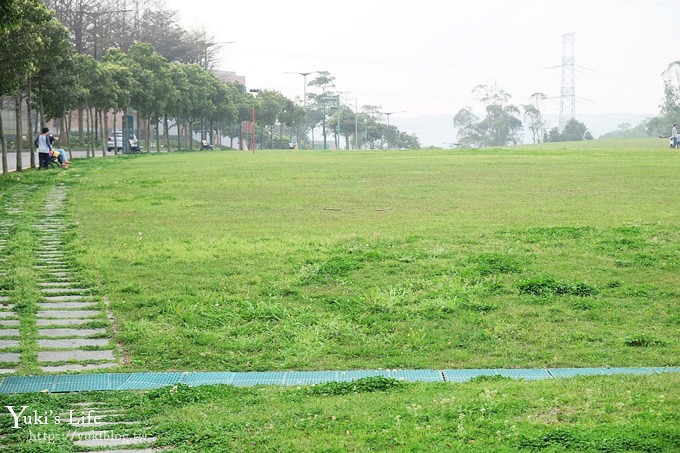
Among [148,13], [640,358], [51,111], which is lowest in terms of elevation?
[640,358]

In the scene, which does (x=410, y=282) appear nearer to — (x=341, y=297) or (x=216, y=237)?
(x=341, y=297)

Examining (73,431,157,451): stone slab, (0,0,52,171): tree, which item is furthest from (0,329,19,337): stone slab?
(0,0,52,171): tree

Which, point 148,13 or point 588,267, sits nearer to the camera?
point 588,267

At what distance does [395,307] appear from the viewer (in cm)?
1098

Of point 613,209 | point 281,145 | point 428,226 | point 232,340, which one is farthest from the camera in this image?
point 281,145

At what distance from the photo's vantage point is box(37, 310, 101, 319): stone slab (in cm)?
1077

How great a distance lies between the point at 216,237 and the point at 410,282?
5321 millimetres

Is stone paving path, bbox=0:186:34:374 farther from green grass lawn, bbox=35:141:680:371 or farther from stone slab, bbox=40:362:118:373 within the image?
green grass lawn, bbox=35:141:680:371

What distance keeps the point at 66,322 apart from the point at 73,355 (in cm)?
144

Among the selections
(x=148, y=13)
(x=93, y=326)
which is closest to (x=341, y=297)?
(x=93, y=326)

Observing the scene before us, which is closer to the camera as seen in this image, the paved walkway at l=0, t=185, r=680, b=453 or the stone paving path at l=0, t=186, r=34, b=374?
the paved walkway at l=0, t=185, r=680, b=453

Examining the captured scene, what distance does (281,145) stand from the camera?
140 m

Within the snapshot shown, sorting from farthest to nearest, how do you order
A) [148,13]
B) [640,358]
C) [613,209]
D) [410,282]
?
[148,13] < [613,209] < [410,282] < [640,358]

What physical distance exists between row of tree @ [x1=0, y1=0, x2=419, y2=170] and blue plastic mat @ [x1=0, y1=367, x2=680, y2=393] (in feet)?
16.4
